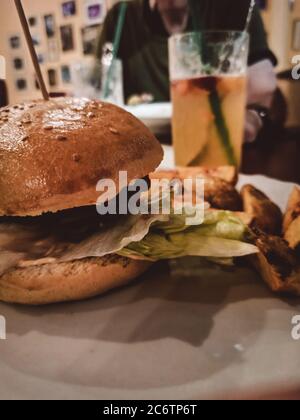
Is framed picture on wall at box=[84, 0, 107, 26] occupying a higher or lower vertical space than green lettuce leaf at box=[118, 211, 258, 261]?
higher

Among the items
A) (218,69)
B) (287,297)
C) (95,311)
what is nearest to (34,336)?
(95,311)

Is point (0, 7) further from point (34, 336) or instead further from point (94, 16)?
point (34, 336)

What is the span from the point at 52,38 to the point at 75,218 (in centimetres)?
645

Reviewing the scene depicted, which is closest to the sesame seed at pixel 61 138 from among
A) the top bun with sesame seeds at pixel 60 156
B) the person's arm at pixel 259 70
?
the top bun with sesame seeds at pixel 60 156

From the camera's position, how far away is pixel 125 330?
88 centimetres

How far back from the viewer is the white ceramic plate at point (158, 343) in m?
0.72

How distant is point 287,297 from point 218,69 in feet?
3.85

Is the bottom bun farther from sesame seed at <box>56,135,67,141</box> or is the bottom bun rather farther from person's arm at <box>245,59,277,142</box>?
person's arm at <box>245,59,277,142</box>

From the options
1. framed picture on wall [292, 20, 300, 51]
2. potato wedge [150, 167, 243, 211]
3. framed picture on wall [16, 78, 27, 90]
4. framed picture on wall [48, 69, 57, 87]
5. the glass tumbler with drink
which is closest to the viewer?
potato wedge [150, 167, 243, 211]

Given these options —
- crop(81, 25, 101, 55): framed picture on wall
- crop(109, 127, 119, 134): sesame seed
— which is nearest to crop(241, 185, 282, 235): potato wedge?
crop(109, 127, 119, 134): sesame seed

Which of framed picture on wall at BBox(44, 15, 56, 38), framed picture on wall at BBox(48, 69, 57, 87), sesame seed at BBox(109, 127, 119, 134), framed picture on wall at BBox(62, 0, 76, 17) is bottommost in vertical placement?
framed picture on wall at BBox(48, 69, 57, 87)

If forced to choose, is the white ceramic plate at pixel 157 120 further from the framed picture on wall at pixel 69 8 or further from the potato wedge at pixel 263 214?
the framed picture on wall at pixel 69 8

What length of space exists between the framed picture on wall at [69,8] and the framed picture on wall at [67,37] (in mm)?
197

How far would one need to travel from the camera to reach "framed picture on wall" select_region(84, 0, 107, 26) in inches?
237
